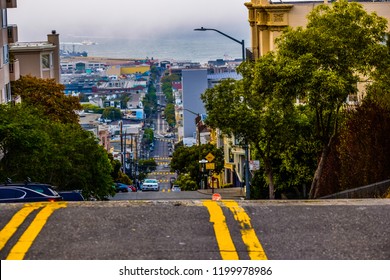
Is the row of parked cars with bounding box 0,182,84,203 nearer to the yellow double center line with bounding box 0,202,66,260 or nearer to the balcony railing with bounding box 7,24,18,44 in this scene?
the yellow double center line with bounding box 0,202,66,260

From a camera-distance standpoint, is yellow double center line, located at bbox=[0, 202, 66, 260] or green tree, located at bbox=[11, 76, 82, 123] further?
green tree, located at bbox=[11, 76, 82, 123]

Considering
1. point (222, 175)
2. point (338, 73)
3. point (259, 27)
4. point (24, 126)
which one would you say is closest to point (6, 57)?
point (259, 27)

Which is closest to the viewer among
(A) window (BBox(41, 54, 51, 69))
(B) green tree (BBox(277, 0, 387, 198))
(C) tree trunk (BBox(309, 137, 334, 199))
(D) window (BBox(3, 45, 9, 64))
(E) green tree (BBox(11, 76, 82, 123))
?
(B) green tree (BBox(277, 0, 387, 198))

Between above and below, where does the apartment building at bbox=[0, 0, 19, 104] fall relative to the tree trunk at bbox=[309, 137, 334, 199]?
above

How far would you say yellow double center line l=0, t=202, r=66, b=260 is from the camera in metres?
11.0

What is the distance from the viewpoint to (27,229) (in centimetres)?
1195

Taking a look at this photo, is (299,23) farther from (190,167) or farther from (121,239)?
(121,239)

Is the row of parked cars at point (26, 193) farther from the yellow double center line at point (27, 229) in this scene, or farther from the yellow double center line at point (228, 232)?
the yellow double center line at point (228, 232)

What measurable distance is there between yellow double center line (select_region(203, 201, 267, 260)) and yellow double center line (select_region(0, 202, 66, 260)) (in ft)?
6.62

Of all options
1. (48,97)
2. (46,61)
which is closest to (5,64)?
(48,97)

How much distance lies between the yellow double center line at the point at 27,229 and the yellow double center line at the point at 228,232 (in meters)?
2.02

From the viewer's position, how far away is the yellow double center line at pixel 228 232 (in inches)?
429

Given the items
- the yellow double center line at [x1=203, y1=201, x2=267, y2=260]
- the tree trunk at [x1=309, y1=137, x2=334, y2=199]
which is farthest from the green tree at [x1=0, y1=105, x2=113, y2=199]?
the yellow double center line at [x1=203, y1=201, x2=267, y2=260]

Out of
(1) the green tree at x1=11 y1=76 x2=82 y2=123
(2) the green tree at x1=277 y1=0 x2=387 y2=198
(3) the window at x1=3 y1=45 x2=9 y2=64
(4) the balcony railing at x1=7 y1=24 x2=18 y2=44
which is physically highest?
(4) the balcony railing at x1=7 y1=24 x2=18 y2=44
